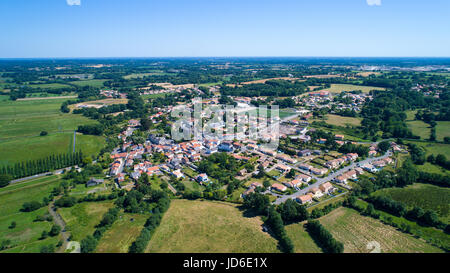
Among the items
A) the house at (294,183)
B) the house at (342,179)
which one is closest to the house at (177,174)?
the house at (294,183)

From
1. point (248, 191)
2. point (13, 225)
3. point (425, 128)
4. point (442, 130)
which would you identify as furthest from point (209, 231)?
point (442, 130)

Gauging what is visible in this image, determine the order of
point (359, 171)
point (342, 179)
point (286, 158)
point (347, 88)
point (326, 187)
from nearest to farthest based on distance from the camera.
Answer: point (326, 187), point (342, 179), point (359, 171), point (286, 158), point (347, 88)

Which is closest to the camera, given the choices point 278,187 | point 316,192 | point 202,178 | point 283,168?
point 316,192

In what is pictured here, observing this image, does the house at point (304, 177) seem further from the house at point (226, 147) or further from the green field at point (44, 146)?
the green field at point (44, 146)

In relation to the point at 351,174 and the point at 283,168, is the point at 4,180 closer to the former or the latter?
the point at 283,168

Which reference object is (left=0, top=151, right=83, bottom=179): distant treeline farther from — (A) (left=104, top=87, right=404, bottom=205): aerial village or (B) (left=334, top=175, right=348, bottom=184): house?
(B) (left=334, top=175, right=348, bottom=184): house

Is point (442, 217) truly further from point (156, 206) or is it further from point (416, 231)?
point (156, 206)
